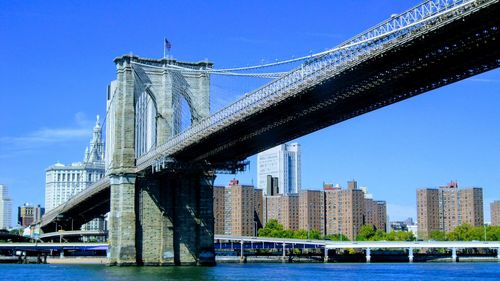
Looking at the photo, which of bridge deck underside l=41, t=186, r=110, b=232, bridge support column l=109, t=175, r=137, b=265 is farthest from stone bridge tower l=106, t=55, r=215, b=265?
bridge deck underside l=41, t=186, r=110, b=232

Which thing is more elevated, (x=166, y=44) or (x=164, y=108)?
(x=166, y=44)

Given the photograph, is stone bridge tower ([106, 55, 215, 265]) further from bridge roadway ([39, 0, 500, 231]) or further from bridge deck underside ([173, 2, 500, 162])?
bridge deck underside ([173, 2, 500, 162])

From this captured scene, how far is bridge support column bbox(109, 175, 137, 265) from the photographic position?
69.8 m

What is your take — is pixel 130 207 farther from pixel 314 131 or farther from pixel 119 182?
pixel 314 131

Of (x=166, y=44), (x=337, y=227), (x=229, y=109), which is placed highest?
(x=166, y=44)

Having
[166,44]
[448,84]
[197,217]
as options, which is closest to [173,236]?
[197,217]

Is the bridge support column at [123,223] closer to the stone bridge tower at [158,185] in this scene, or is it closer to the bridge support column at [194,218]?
the stone bridge tower at [158,185]

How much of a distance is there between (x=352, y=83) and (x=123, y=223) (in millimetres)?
30674

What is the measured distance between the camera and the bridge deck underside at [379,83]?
121 ft

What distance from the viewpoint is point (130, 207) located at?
70.5 metres

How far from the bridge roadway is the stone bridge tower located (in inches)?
89.3

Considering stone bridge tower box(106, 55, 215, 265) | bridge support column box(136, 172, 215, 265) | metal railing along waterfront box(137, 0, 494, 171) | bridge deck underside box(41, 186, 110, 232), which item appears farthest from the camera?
bridge deck underside box(41, 186, 110, 232)

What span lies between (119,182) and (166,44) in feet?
44.8

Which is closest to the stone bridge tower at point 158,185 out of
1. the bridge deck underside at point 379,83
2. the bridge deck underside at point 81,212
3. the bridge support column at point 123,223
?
the bridge support column at point 123,223
